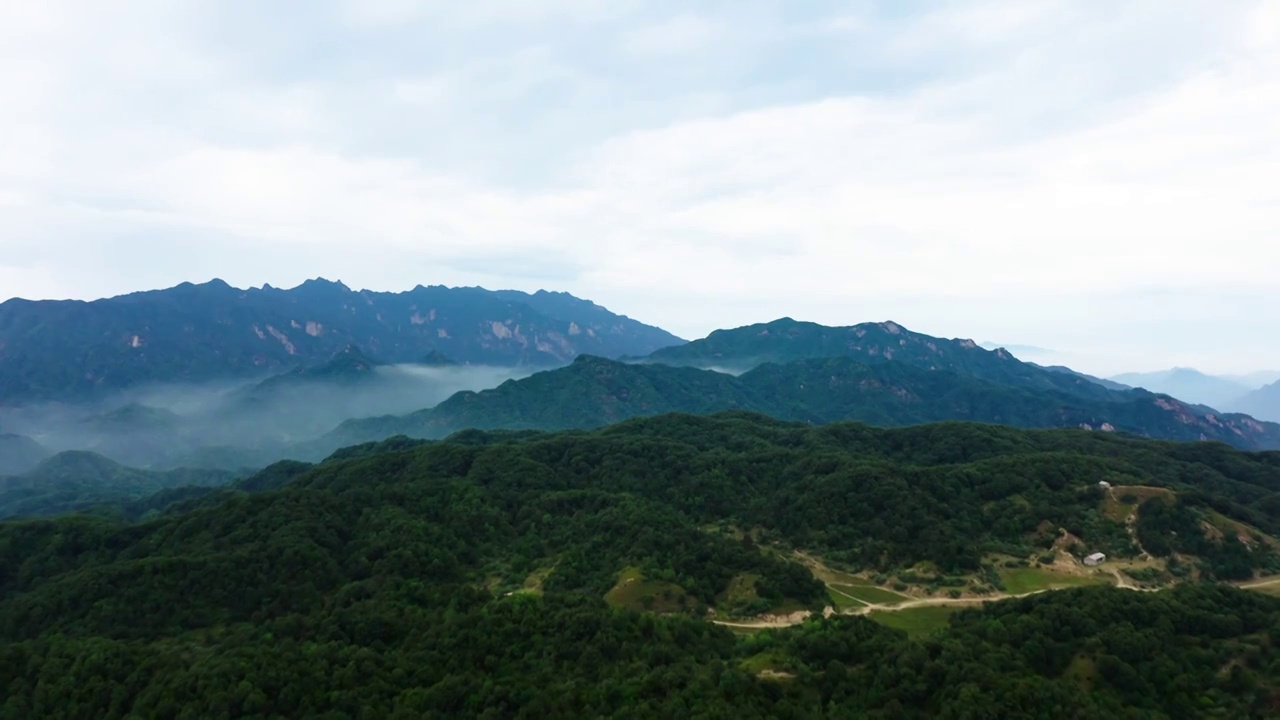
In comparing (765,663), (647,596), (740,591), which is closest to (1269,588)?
(740,591)

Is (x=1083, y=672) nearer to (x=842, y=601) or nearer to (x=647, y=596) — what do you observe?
(x=842, y=601)

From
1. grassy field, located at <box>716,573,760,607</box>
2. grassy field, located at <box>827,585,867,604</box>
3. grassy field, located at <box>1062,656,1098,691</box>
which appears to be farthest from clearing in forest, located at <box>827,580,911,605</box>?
grassy field, located at <box>1062,656,1098,691</box>

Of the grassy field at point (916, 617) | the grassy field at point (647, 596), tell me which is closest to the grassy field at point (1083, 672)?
the grassy field at point (916, 617)

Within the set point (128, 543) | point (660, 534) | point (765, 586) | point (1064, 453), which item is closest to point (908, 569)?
point (765, 586)

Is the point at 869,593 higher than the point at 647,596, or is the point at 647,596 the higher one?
the point at 647,596

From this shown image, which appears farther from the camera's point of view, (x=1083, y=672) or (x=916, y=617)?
(x=916, y=617)

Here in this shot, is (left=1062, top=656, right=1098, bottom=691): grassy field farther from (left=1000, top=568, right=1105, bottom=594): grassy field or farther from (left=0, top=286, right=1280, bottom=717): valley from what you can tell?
(left=1000, top=568, right=1105, bottom=594): grassy field

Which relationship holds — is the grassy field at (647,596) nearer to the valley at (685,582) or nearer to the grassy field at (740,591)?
the valley at (685,582)
